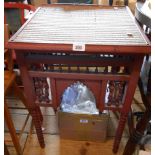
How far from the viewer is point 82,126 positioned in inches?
53.3

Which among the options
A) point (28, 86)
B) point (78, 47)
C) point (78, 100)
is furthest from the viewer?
point (78, 100)

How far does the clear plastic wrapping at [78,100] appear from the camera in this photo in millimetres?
1266

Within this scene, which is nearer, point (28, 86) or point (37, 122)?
point (28, 86)

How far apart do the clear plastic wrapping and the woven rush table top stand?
15.2 inches

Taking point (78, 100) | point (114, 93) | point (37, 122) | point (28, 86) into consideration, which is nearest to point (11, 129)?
point (37, 122)

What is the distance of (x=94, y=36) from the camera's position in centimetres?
92

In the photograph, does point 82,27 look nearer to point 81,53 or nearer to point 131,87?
point 81,53

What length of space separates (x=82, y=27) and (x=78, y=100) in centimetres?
48

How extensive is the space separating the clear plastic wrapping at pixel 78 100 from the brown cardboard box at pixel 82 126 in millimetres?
32

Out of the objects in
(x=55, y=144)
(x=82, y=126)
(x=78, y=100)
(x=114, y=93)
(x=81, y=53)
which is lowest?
(x=55, y=144)
